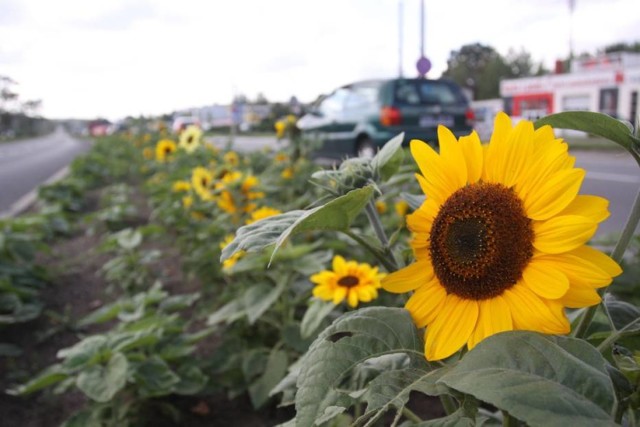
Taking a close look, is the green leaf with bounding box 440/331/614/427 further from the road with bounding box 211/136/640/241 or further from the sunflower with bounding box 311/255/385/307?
the road with bounding box 211/136/640/241

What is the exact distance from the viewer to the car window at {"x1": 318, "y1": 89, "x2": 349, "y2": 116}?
25.5 ft

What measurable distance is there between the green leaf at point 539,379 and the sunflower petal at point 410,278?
0.15 meters

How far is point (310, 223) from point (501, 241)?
9.6 inches

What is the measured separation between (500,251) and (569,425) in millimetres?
202

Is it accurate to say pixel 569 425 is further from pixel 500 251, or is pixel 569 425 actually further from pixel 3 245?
pixel 3 245

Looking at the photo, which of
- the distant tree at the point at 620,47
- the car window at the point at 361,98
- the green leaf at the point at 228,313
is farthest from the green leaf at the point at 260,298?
the distant tree at the point at 620,47

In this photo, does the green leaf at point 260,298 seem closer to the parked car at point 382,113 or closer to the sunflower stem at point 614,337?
the sunflower stem at point 614,337

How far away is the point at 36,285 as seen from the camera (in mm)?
3781

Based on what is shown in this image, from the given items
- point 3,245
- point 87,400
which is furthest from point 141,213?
point 87,400

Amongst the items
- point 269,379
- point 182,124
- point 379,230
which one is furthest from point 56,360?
point 182,124

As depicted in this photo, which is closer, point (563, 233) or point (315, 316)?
point (563, 233)

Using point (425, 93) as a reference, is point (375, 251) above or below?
below

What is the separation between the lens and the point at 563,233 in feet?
2.11

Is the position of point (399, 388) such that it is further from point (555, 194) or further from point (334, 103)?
point (334, 103)
